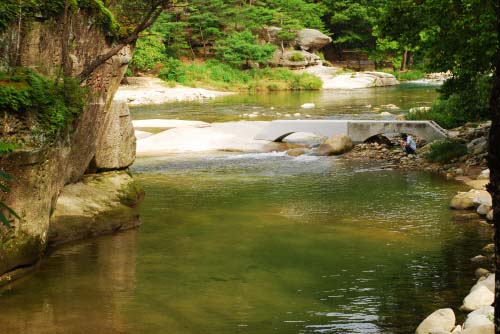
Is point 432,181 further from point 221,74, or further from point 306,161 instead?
point 221,74

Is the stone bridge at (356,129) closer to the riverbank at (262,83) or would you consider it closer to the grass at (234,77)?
the riverbank at (262,83)

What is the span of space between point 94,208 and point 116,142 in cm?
197

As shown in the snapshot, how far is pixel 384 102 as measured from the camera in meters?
41.9

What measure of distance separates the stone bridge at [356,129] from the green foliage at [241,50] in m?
32.2

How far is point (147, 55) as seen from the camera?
173ft

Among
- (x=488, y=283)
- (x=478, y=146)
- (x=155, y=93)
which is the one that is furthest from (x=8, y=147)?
(x=155, y=93)

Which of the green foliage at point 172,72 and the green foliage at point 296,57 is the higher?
the green foliage at point 296,57

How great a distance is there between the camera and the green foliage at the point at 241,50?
194 ft

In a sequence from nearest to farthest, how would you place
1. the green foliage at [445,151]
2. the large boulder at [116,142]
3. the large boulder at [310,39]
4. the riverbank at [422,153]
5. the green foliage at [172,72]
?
the riverbank at [422,153] → the large boulder at [116,142] → the green foliage at [445,151] → the green foliage at [172,72] → the large boulder at [310,39]

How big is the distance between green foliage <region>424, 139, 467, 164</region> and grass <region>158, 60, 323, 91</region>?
113 ft

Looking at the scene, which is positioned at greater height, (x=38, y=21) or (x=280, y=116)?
(x=38, y=21)

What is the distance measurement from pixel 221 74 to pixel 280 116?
21.8 m

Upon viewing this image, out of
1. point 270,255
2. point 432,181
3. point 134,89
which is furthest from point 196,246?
point 134,89

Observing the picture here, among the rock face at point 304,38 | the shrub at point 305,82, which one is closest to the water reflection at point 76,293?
the shrub at point 305,82
